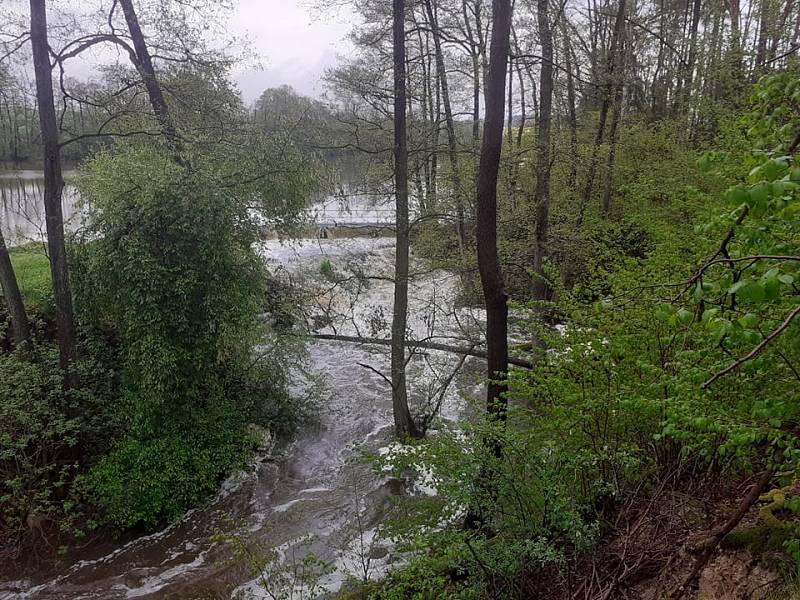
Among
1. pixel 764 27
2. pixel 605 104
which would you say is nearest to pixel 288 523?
pixel 605 104

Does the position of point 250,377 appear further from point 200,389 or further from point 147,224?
point 147,224

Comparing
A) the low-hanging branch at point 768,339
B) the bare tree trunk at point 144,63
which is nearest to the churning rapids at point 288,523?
the low-hanging branch at point 768,339

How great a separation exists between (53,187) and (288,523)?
20.2ft

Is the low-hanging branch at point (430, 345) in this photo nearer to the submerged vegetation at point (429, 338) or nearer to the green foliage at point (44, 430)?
the submerged vegetation at point (429, 338)

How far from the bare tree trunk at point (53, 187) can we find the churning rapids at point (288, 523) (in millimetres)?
2805

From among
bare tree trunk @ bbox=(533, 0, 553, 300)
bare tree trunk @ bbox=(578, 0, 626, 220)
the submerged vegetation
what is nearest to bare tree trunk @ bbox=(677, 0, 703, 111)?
the submerged vegetation

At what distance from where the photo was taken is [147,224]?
7.44 metres

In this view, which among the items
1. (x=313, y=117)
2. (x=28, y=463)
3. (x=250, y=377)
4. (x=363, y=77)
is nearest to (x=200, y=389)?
(x=250, y=377)

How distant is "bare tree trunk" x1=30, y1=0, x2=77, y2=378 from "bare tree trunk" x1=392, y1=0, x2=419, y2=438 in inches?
200

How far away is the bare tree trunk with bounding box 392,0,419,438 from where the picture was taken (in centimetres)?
815

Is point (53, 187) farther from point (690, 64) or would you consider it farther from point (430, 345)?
point (690, 64)

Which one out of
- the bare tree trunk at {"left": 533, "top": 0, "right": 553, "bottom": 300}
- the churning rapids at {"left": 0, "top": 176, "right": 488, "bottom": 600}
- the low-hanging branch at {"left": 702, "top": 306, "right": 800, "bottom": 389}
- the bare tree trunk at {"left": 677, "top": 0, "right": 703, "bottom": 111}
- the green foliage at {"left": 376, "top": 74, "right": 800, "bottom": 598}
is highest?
the bare tree trunk at {"left": 677, "top": 0, "right": 703, "bottom": 111}

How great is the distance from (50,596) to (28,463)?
175 cm

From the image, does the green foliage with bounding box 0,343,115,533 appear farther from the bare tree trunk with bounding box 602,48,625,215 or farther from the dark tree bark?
Result: the bare tree trunk with bounding box 602,48,625,215
